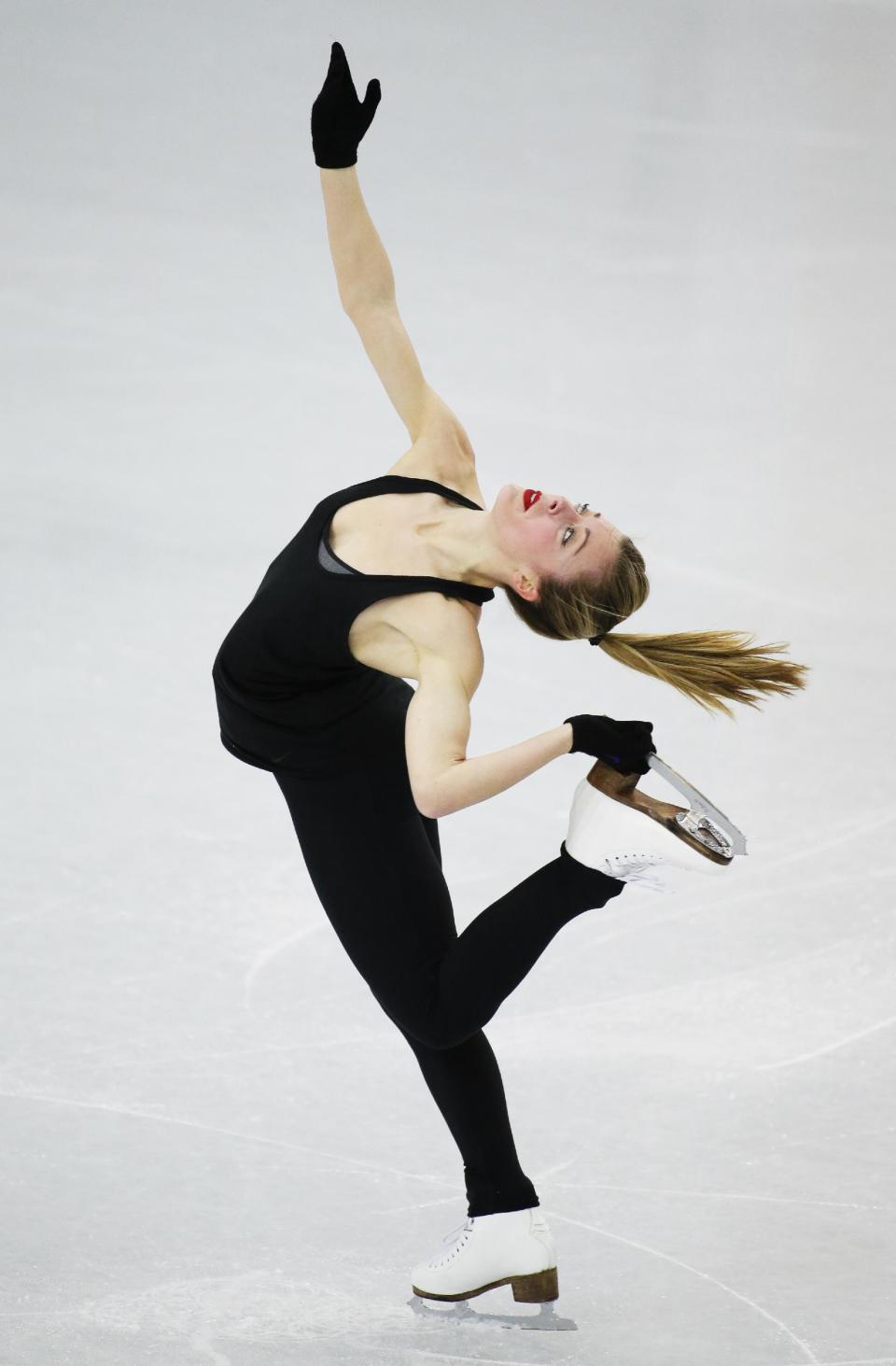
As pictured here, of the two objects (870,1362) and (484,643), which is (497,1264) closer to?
(870,1362)

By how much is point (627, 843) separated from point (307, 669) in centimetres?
56

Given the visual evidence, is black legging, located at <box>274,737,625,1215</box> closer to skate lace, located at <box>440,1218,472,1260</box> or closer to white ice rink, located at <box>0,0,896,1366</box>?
skate lace, located at <box>440,1218,472,1260</box>

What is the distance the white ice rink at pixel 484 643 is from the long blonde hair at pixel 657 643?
94cm

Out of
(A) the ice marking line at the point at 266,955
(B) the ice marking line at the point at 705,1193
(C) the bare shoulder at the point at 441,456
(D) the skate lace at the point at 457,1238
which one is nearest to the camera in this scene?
(D) the skate lace at the point at 457,1238

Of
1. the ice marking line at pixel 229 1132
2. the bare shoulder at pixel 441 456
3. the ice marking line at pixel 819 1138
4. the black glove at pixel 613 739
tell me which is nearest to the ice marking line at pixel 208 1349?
the ice marking line at pixel 229 1132

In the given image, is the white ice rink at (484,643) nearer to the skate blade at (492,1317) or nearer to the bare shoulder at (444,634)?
the skate blade at (492,1317)

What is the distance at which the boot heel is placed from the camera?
2.56 metres

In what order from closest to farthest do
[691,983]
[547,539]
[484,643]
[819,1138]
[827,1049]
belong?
[547,539] → [819,1138] → [827,1049] → [691,983] → [484,643]

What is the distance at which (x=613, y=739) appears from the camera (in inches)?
92.9

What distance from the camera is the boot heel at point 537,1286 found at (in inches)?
101

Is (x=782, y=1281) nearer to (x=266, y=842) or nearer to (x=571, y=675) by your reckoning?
(x=266, y=842)

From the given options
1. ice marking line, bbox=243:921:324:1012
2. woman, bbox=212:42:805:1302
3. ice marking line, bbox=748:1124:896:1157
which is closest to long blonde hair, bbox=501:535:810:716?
woman, bbox=212:42:805:1302

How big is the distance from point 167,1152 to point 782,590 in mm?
3097

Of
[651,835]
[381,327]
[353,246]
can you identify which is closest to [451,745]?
[651,835]
